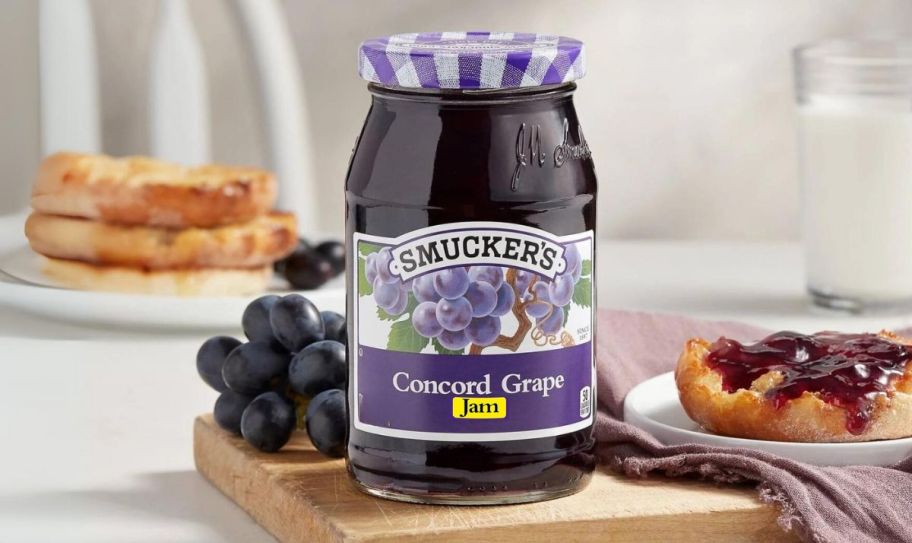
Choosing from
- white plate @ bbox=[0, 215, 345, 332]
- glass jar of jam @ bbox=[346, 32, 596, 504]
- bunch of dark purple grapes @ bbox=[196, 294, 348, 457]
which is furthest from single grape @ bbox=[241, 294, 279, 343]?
white plate @ bbox=[0, 215, 345, 332]

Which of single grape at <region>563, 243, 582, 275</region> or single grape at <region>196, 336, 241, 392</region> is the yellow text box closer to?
single grape at <region>563, 243, 582, 275</region>

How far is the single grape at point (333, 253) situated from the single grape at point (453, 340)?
3.71 ft

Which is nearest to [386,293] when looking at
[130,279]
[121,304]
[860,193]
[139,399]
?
[139,399]

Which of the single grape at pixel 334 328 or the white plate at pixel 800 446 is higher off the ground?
the single grape at pixel 334 328

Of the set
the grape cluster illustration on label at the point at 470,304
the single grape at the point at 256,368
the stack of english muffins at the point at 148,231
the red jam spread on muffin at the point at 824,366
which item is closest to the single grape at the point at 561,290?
the grape cluster illustration on label at the point at 470,304

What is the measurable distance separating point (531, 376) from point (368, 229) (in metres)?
0.16

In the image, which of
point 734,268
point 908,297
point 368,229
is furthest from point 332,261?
point 368,229

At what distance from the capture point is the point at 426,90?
1.01 meters

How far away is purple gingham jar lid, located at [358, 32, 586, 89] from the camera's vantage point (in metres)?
0.99

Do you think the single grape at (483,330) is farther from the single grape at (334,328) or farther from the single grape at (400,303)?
the single grape at (334,328)

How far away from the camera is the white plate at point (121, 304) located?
188 cm

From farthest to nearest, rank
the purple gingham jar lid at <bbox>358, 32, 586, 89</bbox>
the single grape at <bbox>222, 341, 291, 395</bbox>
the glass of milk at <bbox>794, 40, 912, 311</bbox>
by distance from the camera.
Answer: the glass of milk at <bbox>794, 40, 912, 311</bbox> < the single grape at <bbox>222, 341, 291, 395</bbox> < the purple gingham jar lid at <bbox>358, 32, 586, 89</bbox>

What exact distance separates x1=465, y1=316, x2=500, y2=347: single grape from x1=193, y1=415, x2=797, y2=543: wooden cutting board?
121 millimetres
